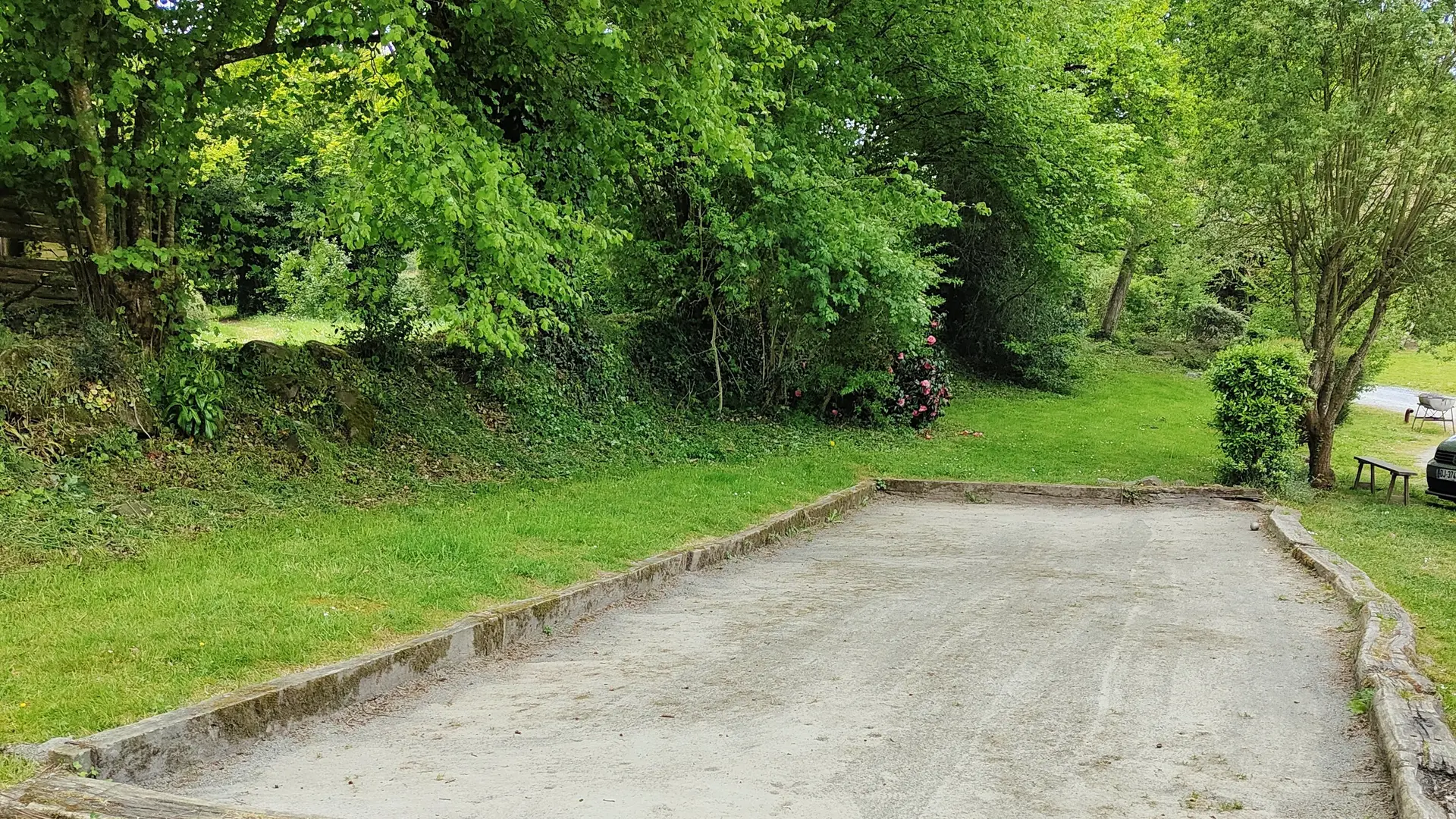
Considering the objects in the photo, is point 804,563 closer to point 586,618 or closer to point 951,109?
point 586,618

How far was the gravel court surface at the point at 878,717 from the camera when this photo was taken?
4.09m

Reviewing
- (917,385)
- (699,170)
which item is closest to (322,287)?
(699,170)

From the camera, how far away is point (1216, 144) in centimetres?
1588

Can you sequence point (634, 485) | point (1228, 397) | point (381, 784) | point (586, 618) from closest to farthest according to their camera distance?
1. point (381, 784)
2. point (586, 618)
3. point (634, 485)
4. point (1228, 397)

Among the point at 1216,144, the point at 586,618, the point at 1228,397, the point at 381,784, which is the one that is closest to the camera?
the point at 381,784

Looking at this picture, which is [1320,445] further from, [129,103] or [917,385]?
[129,103]

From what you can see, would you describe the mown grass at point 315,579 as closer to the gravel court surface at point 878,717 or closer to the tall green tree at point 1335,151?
the gravel court surface at point 878,717

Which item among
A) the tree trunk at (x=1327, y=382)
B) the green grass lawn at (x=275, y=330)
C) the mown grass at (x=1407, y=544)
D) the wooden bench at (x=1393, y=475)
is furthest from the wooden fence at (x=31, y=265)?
the wooden bench at (x=1393, y=475)

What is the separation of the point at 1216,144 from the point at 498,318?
11907 millimetres

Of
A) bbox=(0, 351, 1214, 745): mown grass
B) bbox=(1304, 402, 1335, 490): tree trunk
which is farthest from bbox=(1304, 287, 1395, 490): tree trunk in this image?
bbox=(0, 351, 1214, 745): mown grass

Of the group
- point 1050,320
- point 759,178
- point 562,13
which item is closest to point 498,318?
point 562,13

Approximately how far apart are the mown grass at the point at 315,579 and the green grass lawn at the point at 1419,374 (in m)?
39.7

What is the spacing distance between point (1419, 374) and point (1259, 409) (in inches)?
1579

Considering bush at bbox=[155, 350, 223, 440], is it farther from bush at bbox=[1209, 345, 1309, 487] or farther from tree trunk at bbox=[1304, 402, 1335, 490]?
tree trunk at bbox=[1304, 402, 1335, 490]
